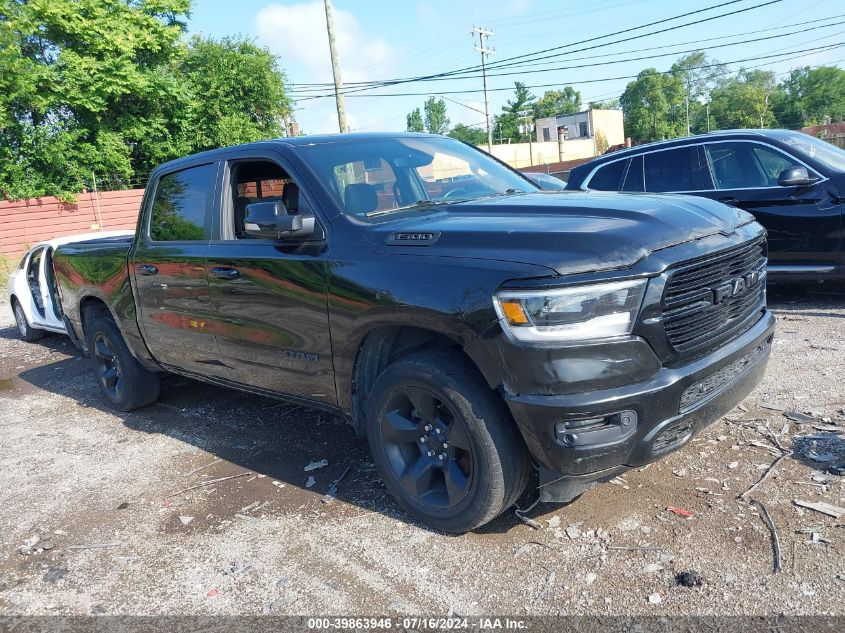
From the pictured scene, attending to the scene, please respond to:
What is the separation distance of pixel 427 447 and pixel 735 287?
1612 mm

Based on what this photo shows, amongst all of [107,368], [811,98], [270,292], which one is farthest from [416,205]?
[811,98]

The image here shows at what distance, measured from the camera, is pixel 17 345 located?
33.0 feet

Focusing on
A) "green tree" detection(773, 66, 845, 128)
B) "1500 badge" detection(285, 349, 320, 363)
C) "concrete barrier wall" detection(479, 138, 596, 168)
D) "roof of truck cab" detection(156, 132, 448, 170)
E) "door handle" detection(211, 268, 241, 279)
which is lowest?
"1500 badge" detection(285, 349, 320, 363)

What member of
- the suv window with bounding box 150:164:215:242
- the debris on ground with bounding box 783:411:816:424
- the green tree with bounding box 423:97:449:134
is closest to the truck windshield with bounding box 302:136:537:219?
the suv window with bounding box 150:164:215:242

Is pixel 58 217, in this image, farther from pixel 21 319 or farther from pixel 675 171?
pixel 675 171

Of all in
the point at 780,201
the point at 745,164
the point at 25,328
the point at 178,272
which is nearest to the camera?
the point at 178,272

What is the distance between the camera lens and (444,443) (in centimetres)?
318

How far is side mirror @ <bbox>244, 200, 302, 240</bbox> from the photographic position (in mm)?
3531

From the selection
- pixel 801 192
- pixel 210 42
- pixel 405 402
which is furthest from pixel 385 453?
pixel 210 42

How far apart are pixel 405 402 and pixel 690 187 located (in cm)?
535

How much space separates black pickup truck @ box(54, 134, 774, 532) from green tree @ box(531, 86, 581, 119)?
350ft

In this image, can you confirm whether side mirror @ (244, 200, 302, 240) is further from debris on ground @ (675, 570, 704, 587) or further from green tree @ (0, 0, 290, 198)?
green tree @ (0, 0, 290, 198)

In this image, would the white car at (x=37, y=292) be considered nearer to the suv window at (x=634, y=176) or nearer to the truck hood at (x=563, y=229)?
the suv window at (x=634, y=176)

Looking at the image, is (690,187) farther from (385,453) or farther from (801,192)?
(385,453)
